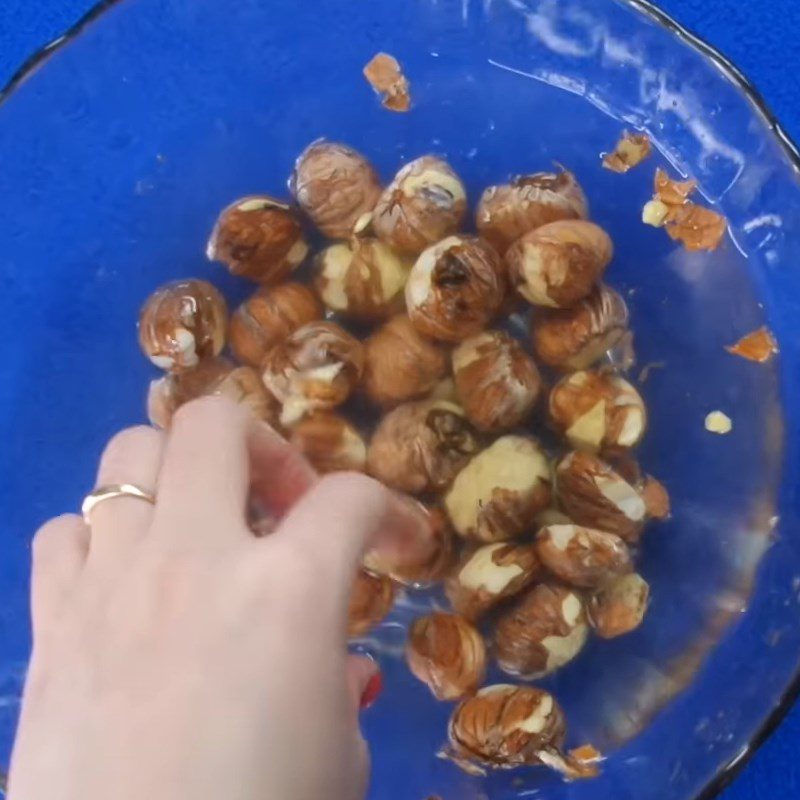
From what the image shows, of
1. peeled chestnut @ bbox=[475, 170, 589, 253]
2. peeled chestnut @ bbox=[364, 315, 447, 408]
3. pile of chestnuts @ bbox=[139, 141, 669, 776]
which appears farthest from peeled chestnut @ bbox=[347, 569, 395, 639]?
peeled chestnut @ bbox=[475, 170, 589, 253]

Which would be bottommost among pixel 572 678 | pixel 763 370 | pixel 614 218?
pixel 572 678

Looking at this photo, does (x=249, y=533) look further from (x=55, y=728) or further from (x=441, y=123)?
(x=441, y=123)

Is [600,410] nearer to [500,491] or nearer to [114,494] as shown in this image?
[500,491]

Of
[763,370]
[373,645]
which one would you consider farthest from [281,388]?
[763,370]

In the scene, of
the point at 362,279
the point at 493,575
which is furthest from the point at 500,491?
the point at 362,279

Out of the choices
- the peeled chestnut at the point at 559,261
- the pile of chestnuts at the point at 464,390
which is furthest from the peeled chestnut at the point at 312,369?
the peeled chestnut at the point at 559,261

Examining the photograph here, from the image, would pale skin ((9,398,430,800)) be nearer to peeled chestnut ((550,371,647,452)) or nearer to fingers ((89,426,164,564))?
fingers ((89,426,164,564))

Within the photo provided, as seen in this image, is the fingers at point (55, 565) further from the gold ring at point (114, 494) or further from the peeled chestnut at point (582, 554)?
the peeled chestnut at point (582, 554)
